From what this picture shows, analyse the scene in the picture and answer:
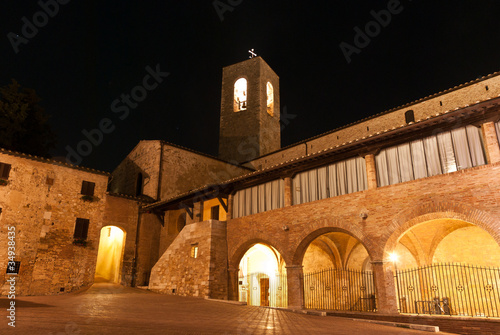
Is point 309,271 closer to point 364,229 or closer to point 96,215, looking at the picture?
point 364,229

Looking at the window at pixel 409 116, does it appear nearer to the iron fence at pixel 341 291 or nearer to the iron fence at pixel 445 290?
the iron fence at pixel 445 290

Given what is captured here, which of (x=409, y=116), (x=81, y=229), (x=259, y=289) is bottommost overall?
(x=259, y=289)

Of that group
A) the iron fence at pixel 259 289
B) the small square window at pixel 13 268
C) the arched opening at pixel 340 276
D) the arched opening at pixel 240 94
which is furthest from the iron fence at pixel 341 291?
the arched opening at pixel 240 94

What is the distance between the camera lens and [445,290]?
13484 mm

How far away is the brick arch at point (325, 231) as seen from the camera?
11998 millimetres

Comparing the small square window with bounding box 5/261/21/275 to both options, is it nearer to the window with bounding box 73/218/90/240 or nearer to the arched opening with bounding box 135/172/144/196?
the window with bounding box 73/218/90/240

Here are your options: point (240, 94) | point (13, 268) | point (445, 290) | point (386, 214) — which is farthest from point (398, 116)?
point (13, 268)

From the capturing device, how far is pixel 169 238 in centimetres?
2147

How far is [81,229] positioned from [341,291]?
13.6 m

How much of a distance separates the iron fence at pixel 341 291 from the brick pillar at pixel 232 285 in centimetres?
360

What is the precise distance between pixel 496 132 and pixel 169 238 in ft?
57.1

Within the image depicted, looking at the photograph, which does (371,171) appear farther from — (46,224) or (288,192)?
(46,224)

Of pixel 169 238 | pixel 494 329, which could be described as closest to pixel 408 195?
pixel 494 329

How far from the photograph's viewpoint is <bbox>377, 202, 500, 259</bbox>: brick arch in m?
9.49
